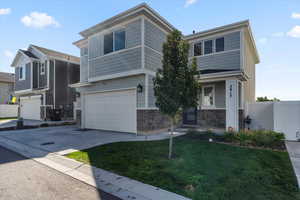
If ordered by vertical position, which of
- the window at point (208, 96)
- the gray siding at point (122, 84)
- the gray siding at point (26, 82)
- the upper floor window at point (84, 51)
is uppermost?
the upper floor window at point (84, 51)

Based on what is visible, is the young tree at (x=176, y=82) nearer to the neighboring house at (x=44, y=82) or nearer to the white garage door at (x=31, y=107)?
the neighboring house at (x=44, y=82)

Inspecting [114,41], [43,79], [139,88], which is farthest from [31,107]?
[139,88]

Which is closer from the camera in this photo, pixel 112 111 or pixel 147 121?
pixel 147 121

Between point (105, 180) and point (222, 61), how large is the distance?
10.4m

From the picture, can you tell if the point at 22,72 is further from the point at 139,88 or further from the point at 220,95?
the point at 220,95

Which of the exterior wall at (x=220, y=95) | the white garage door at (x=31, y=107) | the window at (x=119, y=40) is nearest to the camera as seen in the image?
the window at (x=119, y=40)

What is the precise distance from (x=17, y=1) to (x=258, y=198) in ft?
39.9

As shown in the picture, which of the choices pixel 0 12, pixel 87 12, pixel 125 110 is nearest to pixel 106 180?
pixel 125 110

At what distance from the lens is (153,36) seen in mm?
8953

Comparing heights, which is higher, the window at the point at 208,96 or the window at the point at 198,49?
the window at the point at 198,49

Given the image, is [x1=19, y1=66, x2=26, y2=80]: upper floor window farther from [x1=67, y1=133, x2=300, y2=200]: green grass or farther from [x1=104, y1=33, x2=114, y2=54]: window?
[x1=67, y1=133, x2=300, y2=200]: green grass

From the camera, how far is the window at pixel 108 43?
9.61 meters

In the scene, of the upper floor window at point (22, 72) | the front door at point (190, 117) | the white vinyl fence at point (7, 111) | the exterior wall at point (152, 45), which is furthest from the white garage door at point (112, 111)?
the white vinyl fence at point (7, 111)

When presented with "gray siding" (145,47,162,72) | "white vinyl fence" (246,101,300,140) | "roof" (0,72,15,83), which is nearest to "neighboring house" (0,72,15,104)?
"roof" (0,72,15,83)
